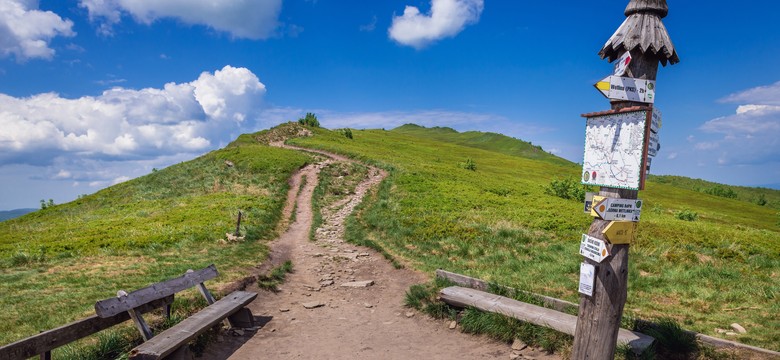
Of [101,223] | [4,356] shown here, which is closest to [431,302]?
[4,356]

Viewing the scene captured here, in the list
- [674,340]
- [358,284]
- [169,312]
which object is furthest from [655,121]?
[358,284]

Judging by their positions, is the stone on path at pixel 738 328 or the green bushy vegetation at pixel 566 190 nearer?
the stone on path at pixel 738 328

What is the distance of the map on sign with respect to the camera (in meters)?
5.24

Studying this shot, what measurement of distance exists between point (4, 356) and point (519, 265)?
12.6 m

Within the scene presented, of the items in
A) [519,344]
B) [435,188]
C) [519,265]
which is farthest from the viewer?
[435,188]

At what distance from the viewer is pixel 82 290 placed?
12250 millimetres

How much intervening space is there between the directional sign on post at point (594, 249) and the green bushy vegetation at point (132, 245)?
34.1 ft

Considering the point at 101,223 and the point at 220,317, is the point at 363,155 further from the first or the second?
the point at 220,317

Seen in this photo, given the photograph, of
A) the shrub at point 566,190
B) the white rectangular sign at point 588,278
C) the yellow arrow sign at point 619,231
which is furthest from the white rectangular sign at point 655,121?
the shrub at point 566,190

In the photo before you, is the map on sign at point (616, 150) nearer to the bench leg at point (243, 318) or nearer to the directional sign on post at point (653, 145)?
the directional sign on post at point (653, 145)

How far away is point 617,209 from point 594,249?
24.2 inches

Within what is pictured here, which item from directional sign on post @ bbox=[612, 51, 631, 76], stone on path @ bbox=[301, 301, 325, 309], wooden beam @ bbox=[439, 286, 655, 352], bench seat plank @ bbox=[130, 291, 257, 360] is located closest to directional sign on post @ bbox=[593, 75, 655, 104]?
directional sign on post @ bbox=[612, 51, 631, 76]

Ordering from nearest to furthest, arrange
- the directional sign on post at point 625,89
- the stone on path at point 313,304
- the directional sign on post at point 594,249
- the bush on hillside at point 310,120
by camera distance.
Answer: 1. the directional sign on post at point 625,89
2. the directional sign on post at point 594,249
3. the stone on path at point 313,304
4. the bush on hillside at point 310,120

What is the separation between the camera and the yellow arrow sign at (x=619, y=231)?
541 centimetres
